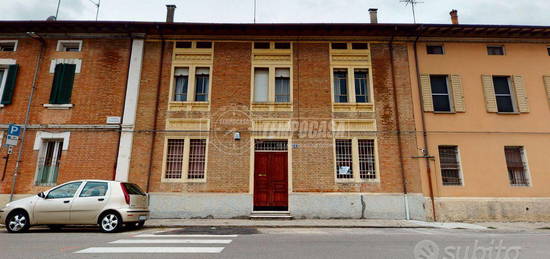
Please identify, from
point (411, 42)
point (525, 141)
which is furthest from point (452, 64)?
point (525, 141)

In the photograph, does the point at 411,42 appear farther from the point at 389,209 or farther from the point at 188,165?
the point at 188,165

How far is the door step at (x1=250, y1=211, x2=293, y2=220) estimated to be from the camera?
11.4m

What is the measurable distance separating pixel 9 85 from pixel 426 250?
A: 54.1ft

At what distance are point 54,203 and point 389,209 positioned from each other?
37.1 ft

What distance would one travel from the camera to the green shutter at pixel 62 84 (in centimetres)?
1280

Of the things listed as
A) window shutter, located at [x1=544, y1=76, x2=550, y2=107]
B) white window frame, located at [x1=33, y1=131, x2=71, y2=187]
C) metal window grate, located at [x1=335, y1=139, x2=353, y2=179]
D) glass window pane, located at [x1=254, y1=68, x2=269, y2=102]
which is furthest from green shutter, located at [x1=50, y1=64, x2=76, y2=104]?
window shutter, located at [x1=544, y1=76, x2=550, y2=107]

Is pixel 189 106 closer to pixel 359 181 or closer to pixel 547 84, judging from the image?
pixel 359 181

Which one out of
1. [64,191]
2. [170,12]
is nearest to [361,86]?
[170,12]

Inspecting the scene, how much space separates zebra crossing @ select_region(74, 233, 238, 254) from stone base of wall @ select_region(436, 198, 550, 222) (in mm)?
9013

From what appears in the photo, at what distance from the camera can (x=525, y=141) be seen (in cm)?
1251

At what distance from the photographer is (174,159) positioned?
40.9 ft

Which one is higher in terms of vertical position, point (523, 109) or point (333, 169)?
point (523, 109)

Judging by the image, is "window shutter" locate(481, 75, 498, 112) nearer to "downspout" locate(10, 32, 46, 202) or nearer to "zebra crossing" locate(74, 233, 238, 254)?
"zebra crossing" locate(74, 233, 238, 254)

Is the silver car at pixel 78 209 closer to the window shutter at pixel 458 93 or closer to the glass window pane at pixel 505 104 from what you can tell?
the window shutter at pixel 458 93
